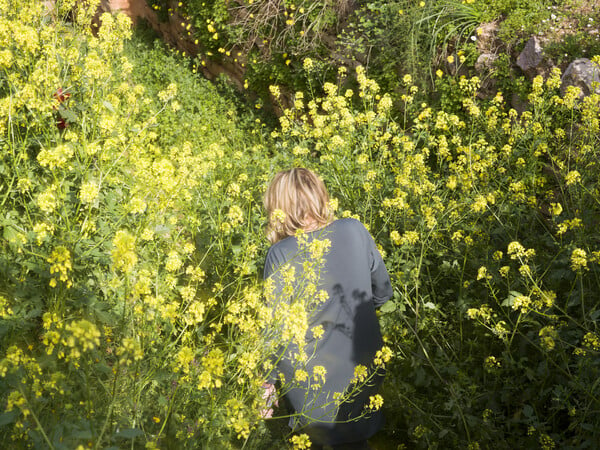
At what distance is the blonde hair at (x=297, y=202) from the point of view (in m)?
2.59

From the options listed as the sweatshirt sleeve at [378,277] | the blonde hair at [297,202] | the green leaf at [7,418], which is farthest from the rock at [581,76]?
the green leaf at [7,418]

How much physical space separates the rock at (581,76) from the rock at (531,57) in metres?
0.27

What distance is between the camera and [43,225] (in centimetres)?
222

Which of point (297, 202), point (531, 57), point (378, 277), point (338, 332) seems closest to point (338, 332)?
point (338, 332)

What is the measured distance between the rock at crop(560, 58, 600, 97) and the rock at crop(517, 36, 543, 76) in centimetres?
27

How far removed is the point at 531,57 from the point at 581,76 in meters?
0.50

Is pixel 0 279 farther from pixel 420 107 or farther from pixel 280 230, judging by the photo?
pixel 420 107

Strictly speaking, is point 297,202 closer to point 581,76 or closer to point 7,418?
point 7,418

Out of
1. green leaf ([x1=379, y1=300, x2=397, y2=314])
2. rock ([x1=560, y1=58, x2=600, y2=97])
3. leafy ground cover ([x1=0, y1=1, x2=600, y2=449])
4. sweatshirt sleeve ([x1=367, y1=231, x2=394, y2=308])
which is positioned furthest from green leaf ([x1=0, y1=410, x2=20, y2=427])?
rock ([x1=560, y1=58, x2=600, y2=97])

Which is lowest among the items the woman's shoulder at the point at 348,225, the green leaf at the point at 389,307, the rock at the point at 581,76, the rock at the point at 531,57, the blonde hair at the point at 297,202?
the green leaf at the point at 389,307

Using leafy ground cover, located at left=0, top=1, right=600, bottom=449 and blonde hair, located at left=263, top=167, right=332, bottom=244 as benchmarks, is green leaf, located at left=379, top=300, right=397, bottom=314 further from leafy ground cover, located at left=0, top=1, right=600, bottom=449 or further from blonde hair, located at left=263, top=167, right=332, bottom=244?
blonde hair, located at left=263, top=167, right=332, bottom=244

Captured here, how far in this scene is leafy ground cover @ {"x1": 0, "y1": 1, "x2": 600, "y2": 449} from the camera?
78.7 inches

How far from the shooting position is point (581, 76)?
13.0 feet

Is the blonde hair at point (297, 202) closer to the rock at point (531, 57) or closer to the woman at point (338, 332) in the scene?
the woman at point (338, 332)
